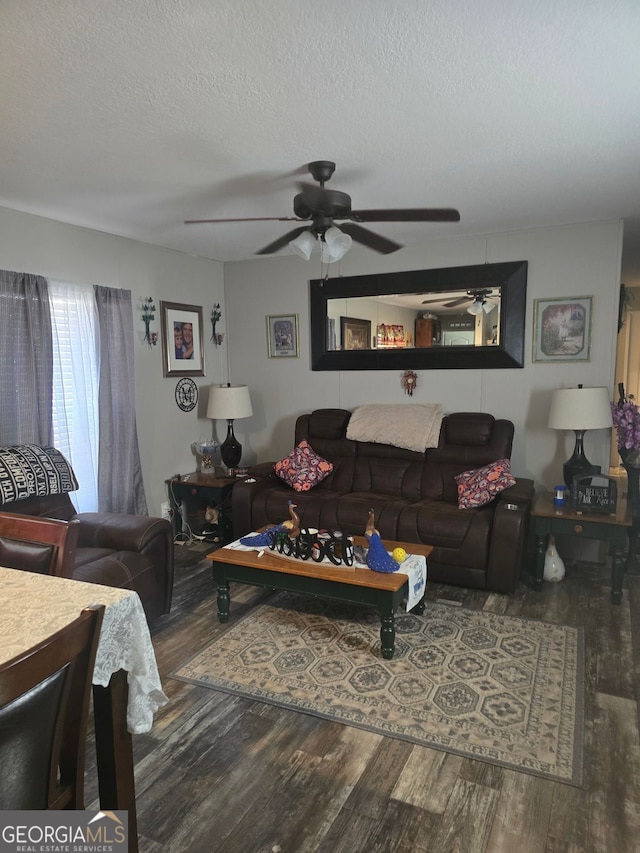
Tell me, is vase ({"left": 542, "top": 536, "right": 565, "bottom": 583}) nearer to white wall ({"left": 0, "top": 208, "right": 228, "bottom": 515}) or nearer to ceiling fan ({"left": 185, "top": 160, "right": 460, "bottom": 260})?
ceiling fan ({"left": 185, "top": 160, "right": 460, "bottom": 260})

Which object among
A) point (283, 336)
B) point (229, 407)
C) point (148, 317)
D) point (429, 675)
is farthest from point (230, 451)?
point (429, 675)

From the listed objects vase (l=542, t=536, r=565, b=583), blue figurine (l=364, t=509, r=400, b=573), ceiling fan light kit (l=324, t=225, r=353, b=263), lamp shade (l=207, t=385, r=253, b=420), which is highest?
ceiling fan light kit (l=324, t=225, r=353, b=263)

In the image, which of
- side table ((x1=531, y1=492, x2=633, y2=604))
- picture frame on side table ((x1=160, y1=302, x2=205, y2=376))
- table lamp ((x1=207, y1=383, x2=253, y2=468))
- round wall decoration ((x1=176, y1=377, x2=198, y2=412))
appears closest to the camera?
side table ((x1=531, y1=492, x2=633, y2=604))

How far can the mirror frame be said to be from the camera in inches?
166

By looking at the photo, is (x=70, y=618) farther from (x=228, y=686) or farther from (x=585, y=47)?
(x=585, y=47)

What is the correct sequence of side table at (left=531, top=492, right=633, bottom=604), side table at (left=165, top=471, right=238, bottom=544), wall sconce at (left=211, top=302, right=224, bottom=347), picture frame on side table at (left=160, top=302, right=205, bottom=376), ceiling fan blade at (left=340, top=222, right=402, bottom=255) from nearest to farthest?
1. ceiling fan blade at (left=340, top=222, right=402, bottom=255)
2. side table at (left=531, top=492, right=633, bottom=604)
3. side table at (left=165, top=471, right=238, bottom=544)
4. picture frame on side table at (left=160, top=302, right=205, bottom=376)
5. wall sconce at (left=211, top=302, right=224, bottom=347)

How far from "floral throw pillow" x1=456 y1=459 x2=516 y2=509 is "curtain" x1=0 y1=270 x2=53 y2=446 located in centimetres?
280

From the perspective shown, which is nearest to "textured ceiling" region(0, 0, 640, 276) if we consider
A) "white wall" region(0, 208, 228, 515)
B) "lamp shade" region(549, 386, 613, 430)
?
"white wall" region(0, 208, 228, 515)

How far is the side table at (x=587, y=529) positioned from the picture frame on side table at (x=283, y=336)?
102 inches

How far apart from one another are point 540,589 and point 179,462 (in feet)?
Answer: 10.1

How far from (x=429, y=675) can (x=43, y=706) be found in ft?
6.69

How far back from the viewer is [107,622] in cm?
146

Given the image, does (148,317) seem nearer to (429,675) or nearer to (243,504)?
(243,504)

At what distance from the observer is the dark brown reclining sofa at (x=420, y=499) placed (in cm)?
355
